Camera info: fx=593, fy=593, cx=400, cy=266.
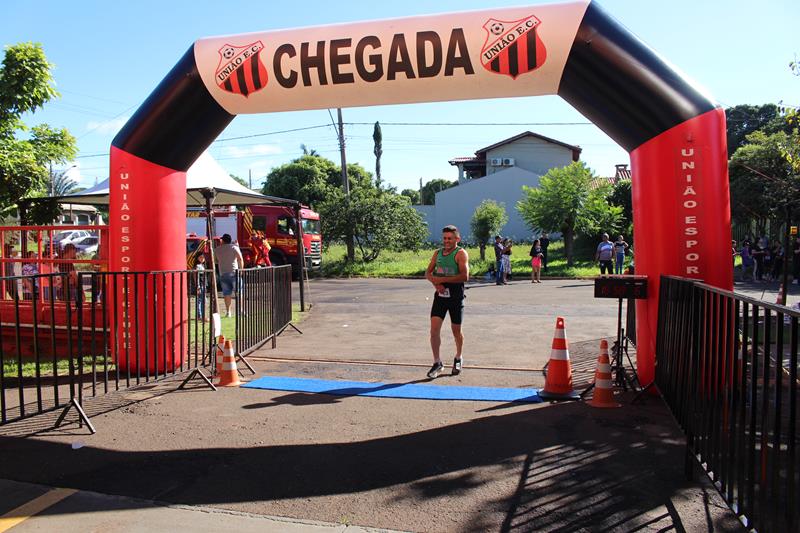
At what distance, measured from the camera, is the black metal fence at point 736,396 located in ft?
8.70

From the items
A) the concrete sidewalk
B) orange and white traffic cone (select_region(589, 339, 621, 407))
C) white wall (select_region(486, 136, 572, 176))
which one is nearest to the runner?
orange and white traffic cone (select_region(589, 339, 621, 407))

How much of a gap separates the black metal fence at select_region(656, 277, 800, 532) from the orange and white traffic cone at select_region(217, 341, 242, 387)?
460 centimetres

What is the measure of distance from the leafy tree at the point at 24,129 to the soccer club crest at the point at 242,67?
4.69 meters

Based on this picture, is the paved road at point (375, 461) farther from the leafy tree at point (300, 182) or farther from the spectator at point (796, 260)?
the leafy tree at point (300, 182)

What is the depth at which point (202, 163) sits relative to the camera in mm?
10945

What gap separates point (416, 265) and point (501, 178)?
55.0 feet

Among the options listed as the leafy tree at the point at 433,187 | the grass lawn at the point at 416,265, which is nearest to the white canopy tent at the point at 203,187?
the grass lawn at the point at 416,265

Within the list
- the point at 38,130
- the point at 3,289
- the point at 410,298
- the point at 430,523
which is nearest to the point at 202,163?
the point at 38,130

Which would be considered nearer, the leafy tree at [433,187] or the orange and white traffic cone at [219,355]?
the orange and white traffic cone at [219,355]

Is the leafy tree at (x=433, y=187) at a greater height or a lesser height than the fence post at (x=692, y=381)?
greater

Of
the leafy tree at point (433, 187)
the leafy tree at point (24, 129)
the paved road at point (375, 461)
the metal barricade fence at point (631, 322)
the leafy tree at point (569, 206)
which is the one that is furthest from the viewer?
the leafy tree at point (433, 187)

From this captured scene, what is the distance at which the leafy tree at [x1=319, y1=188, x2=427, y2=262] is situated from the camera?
2755cm

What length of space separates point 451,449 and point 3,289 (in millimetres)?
8178

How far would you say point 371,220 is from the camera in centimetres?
2762
